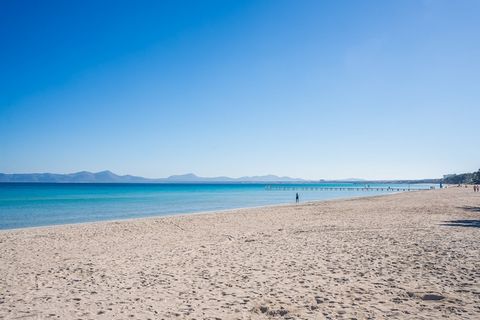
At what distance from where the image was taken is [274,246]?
11.3m

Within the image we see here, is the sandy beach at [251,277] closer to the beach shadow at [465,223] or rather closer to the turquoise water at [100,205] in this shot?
the beach shadow at [465,223]

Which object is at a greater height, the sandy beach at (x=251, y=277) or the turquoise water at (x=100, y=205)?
the sandy beach at (x=251, y=277)

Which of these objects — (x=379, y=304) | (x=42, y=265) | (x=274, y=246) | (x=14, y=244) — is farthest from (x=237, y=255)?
Answer: (x=14, y=244)

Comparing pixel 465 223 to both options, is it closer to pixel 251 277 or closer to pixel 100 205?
pixel 251 277

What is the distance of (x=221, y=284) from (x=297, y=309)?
209cm

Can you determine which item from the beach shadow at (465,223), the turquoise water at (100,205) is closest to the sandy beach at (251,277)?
the beach shadow at (465,223)

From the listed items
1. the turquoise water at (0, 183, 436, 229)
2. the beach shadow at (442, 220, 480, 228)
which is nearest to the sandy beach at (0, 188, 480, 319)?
the beach shadow at (442, 220, 480, 228)

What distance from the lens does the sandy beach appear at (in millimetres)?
5688

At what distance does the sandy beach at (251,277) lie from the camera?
5.69m

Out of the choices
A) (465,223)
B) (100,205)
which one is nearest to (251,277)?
(465,223)

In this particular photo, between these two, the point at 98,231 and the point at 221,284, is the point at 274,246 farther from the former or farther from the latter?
the point at 98,231

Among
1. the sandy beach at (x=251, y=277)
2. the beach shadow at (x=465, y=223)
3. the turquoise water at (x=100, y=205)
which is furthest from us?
the turquoise water at (x=100, y=205)

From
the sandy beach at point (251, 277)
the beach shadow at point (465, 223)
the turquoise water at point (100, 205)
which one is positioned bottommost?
the turquoise water at point (100, 205)

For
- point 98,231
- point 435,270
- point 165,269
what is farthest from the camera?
point 98,231
